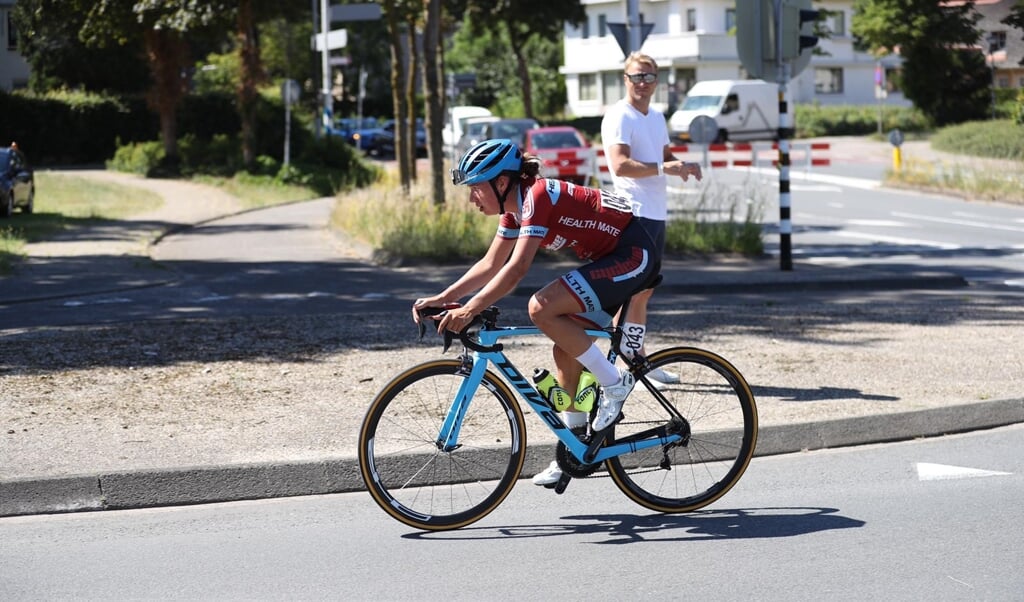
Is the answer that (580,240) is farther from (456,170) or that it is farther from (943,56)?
(943,56)

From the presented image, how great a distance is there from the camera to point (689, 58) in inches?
3019

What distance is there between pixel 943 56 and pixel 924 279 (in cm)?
4478

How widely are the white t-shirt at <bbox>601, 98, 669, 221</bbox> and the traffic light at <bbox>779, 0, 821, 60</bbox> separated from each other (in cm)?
680

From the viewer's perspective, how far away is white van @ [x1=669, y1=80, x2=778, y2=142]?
179ft

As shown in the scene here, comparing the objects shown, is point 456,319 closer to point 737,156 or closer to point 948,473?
point 948,473

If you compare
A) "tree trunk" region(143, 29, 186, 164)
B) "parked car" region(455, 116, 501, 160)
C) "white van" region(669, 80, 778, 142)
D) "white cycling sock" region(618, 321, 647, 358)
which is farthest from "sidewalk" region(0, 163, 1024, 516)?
Answer: "white van" region(669, 80, 778, 142)

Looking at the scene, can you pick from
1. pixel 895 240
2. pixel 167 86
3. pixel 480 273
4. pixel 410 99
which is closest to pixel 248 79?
pixel 167 86

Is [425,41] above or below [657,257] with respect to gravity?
above

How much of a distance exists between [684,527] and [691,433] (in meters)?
0.48

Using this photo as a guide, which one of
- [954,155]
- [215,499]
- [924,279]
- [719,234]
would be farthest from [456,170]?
[954,155]

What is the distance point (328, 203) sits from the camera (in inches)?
1303

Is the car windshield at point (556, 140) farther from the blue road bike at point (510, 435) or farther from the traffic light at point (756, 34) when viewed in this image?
the blue road bike at point (510, 435)

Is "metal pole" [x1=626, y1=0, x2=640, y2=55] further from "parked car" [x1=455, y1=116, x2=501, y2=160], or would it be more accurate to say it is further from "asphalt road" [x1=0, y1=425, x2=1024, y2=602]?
"parked car" [x1=455, y1=116, x2=501, y2=160]

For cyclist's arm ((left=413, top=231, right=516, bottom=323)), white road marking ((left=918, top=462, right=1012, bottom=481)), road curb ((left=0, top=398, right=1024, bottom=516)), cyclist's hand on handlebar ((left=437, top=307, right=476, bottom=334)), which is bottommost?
white road marking ((left=918, top=462, right=1012, bottom=481))
